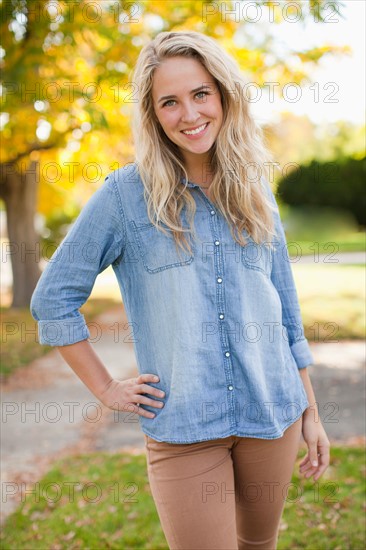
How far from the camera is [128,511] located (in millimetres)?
4051

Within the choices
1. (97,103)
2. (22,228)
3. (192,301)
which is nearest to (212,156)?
(192,301)

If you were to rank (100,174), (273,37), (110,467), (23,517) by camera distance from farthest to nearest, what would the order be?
(100,174), (273,37), (110,467), (23,517)

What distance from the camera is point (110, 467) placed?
15.4ft

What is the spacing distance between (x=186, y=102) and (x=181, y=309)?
0.67 meters

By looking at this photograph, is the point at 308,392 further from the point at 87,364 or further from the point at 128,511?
the point at 128,511

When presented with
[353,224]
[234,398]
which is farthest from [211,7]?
[353,224]

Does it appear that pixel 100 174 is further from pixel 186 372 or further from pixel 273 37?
pixel 186 372

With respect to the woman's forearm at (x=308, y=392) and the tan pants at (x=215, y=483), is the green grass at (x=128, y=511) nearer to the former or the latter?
the woman's forearm at (x=308, y=392)

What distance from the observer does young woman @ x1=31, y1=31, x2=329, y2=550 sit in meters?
1.94

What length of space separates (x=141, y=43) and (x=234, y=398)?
6031mm

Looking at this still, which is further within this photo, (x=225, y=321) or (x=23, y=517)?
(x=23, y=517)

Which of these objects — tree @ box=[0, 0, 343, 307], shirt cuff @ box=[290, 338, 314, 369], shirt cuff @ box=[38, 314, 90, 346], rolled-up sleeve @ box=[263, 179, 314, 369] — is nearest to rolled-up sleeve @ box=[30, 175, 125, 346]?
shirt cuff @ box=[38, 314, 90, 346]

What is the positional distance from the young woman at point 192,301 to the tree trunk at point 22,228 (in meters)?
9.93

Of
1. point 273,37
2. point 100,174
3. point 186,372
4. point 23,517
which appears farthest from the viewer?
point 100,174
